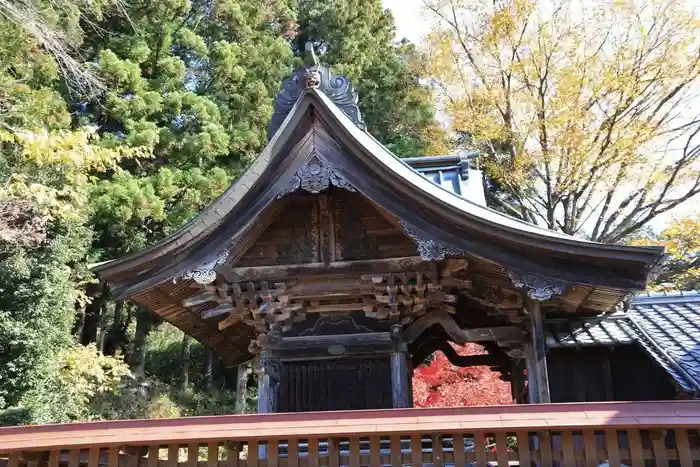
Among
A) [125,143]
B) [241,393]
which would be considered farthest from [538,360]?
[125,143]

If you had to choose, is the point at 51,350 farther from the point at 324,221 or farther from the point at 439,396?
the point at 324,221

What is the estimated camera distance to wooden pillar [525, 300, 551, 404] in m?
5.55

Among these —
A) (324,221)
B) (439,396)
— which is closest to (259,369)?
(324,221)

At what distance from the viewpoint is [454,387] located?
12586 mm

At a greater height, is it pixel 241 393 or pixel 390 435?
pixel 390 435

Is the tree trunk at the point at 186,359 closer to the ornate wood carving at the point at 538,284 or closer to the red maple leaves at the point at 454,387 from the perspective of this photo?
the red maple leaves at the point at 454,387

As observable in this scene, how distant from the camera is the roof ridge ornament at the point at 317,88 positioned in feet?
19.9

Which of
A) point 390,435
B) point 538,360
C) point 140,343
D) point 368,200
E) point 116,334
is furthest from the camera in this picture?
point 116,334

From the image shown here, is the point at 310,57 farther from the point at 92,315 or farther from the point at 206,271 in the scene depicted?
the point at 92,315

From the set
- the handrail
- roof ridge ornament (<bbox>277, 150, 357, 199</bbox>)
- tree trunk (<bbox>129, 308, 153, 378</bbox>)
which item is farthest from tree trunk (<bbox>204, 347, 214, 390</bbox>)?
the handrail

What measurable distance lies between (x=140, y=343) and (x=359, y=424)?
17895 mm

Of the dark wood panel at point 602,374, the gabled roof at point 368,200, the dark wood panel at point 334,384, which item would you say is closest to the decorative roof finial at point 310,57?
the gabled roof at point 368,200

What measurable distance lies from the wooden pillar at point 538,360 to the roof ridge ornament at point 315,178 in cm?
222

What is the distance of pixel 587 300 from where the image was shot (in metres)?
5.83
